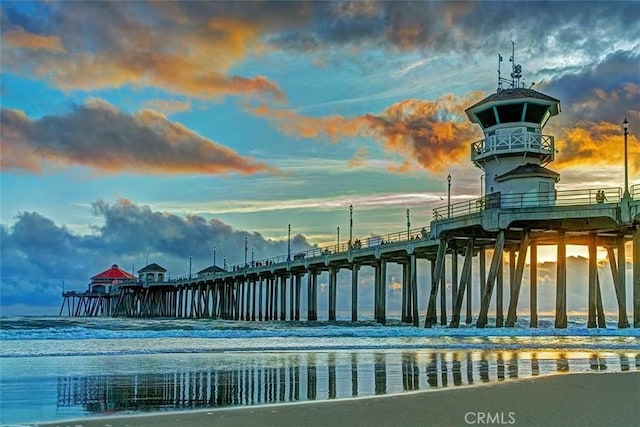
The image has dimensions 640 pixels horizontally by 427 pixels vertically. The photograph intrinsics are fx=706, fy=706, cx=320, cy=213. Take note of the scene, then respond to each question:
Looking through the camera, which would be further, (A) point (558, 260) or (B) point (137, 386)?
(A) point (558, 260)

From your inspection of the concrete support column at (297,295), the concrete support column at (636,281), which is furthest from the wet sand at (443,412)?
the concrete support column at (297,295)

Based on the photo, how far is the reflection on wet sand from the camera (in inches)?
395

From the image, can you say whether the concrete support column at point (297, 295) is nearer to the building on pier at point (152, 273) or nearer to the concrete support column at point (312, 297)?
the concrete support column at point (312, 297)

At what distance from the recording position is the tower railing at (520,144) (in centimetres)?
3931

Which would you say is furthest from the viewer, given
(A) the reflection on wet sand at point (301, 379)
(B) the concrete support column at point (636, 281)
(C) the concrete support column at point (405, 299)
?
(C) the concrete support column at point (405, 299)

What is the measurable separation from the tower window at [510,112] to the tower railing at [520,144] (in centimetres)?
94

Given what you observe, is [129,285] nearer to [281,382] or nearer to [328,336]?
[328,336]

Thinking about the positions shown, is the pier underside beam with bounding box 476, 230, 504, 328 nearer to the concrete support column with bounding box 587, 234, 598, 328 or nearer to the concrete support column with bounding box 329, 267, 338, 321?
the concrete support column with bounding box 587, 234, 598, 328

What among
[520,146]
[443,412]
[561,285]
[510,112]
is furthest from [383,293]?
[443,412]

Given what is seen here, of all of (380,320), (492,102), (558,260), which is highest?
(492,102)

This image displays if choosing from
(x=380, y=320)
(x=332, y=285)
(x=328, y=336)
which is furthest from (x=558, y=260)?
(x=332, y=285)

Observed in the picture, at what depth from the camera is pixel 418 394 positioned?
1023 centimetres

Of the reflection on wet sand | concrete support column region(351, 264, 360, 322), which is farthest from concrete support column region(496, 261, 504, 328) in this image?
the reflection on wet sand

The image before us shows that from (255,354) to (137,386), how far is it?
7820mm
